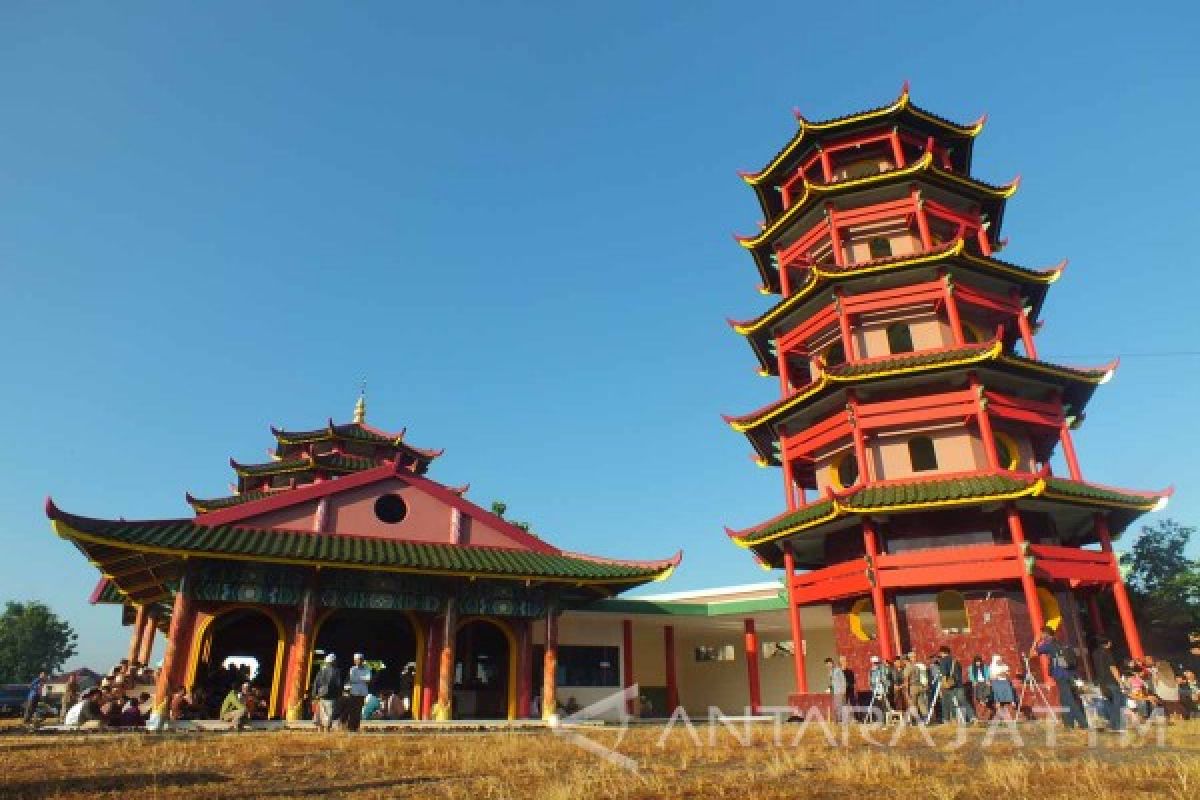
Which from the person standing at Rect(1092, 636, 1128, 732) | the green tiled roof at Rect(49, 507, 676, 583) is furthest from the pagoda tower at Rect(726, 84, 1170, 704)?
the green tiled roof at Rect(49, 507, 676, 583)

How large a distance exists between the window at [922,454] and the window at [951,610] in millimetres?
3419

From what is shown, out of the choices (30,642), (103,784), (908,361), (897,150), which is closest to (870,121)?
(897,150)

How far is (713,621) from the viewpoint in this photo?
26625mm

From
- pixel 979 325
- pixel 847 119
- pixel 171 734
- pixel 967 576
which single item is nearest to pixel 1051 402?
pixel 979 325

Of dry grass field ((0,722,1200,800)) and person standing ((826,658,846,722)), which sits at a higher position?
person standing ((826,658,846,722))

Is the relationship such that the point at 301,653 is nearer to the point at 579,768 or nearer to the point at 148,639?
the point at 579,768

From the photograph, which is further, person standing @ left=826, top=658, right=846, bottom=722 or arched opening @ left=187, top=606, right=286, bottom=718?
arched opening @ left=187, top=606, right=286, bottom=718

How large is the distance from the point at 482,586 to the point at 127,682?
9.24 m

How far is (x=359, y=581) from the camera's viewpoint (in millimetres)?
16891

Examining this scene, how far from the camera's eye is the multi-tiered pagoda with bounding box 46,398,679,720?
1558 centimetres

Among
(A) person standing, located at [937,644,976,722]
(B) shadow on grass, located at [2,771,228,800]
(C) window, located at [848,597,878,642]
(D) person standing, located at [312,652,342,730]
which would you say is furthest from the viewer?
(C) window, located at [848,597,878,642]

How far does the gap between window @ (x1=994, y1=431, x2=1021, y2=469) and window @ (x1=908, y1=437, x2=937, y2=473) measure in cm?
179

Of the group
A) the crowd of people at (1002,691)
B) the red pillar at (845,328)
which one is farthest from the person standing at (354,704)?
the red pillar at (845,328)

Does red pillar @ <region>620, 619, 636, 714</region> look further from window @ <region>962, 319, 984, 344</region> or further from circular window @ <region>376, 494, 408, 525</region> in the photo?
window @ <region>962, 319, 984, 344</region>
